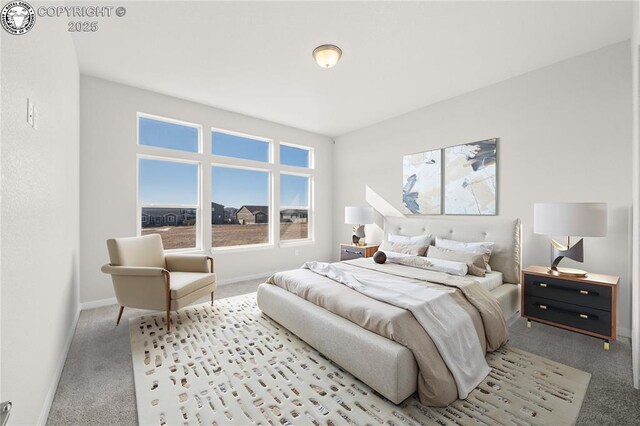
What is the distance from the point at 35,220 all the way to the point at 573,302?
4.29 meters

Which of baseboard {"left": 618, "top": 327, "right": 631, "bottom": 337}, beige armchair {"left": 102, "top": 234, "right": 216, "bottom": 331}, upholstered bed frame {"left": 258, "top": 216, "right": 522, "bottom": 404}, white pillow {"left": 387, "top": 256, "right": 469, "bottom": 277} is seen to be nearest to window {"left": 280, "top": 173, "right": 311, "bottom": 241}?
upholstered bed frame {"left": 258, "top": 216, "right": 522, "bottom": 404}

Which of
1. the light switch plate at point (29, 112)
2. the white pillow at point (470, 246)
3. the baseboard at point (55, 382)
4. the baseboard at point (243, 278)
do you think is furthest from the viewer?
the baseboard at point (243, 278)

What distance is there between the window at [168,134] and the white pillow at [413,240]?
11.2ft

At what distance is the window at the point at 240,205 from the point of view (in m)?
4.65

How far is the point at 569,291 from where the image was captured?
8.65ft

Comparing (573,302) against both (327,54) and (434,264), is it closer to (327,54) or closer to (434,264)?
(434,264)

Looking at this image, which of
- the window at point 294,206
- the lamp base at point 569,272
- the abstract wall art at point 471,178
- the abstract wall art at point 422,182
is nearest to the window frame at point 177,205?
the window at point 294,206

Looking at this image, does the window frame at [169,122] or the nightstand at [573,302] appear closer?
the nightstand at [573,302]

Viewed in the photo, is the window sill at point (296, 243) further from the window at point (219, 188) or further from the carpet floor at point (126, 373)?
the carpet floor at point (126, 373)

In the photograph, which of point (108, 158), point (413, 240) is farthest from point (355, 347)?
point (108, 158)

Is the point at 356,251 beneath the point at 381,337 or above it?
above

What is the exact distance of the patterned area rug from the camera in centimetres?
164

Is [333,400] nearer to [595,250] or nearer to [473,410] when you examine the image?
[473,410]

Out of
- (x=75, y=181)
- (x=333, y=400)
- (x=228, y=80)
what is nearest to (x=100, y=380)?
(x=333, y=400)
